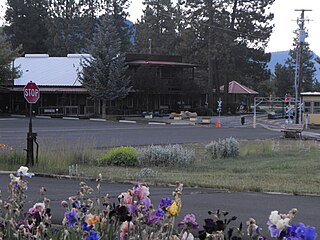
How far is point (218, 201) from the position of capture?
11.0 meters

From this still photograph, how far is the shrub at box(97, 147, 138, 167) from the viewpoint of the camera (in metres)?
18.6

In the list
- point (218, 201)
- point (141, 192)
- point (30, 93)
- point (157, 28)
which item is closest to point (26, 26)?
point (157, 28)

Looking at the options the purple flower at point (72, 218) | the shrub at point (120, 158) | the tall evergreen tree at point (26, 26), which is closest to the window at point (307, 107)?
the shrub at point (120, 158)

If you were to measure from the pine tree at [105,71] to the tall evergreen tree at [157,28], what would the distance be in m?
35.1

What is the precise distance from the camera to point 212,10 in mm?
64875

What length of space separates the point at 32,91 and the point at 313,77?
86.6 meters

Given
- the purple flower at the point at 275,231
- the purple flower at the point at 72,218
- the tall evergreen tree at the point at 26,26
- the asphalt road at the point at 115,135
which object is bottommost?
the asphalt road at the point at 115,135

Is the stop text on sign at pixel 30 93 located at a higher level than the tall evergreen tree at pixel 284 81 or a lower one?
lower

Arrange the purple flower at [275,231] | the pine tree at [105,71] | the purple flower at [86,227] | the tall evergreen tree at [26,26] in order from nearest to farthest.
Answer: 1. the purple flower at [275,231]
2. the purple flower at [86,227]
3. the pine tree at [105,71]
4. the tall evergreen tree at [26,26]

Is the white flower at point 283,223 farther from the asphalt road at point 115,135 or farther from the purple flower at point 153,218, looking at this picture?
the asphalt road at point 115,135

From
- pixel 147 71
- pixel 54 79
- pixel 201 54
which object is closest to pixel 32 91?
pixel 147 71

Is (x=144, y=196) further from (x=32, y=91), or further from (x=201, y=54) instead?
(x=201, y=54)

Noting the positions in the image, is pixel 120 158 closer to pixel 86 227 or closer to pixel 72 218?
pixel 72 218

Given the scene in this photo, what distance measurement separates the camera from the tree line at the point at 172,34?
64062 millimetres
